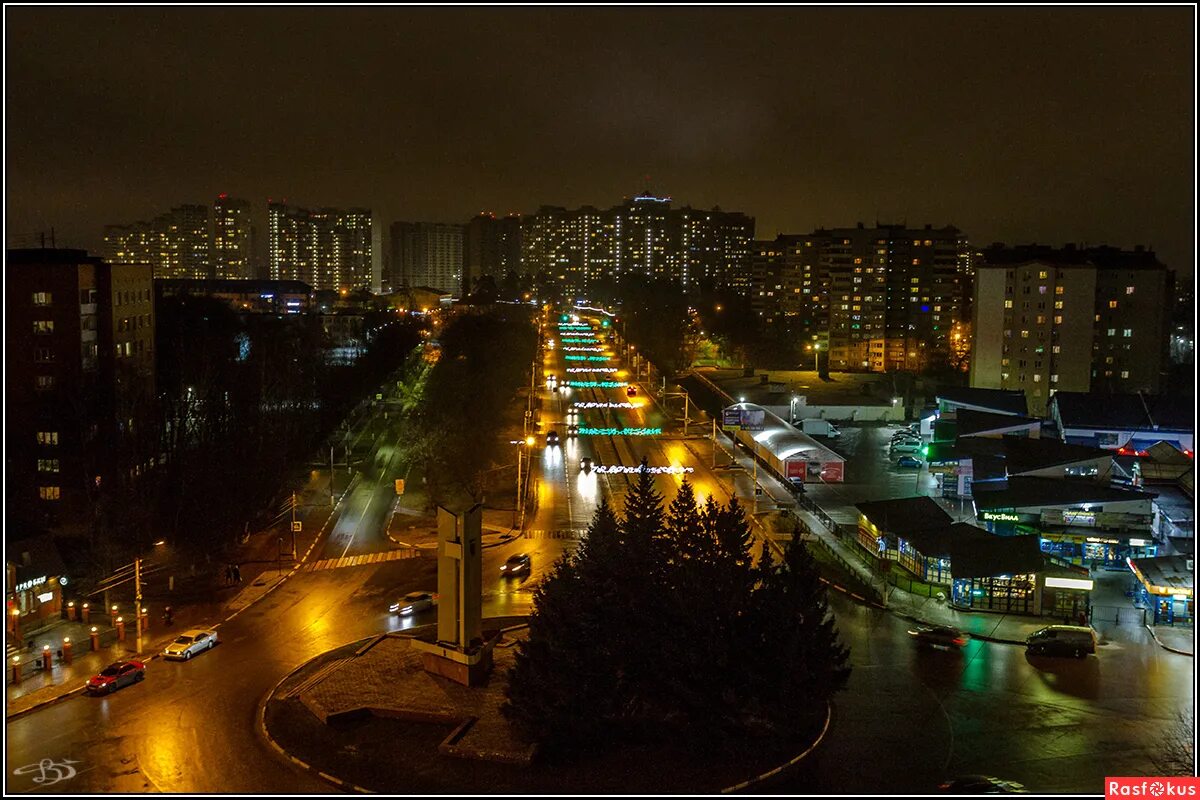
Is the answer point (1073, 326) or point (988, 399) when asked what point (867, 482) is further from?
point (1073, 326)

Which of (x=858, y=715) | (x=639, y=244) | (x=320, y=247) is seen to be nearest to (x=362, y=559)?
(x=858, y=715)

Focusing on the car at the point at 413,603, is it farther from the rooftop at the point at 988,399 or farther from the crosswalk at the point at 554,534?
the rooftop at the point at 988,399

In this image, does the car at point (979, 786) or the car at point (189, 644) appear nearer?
the car at point (979, 786)

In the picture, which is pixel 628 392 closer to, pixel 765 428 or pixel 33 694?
pixel 765 428

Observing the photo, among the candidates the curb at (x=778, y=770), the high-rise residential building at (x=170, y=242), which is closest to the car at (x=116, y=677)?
the curb at (x=778, y=770)

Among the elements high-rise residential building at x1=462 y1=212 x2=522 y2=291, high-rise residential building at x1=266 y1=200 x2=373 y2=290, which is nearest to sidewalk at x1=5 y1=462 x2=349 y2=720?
high-rise residential building at x1=266 y1=200 x2=373 y2=290
